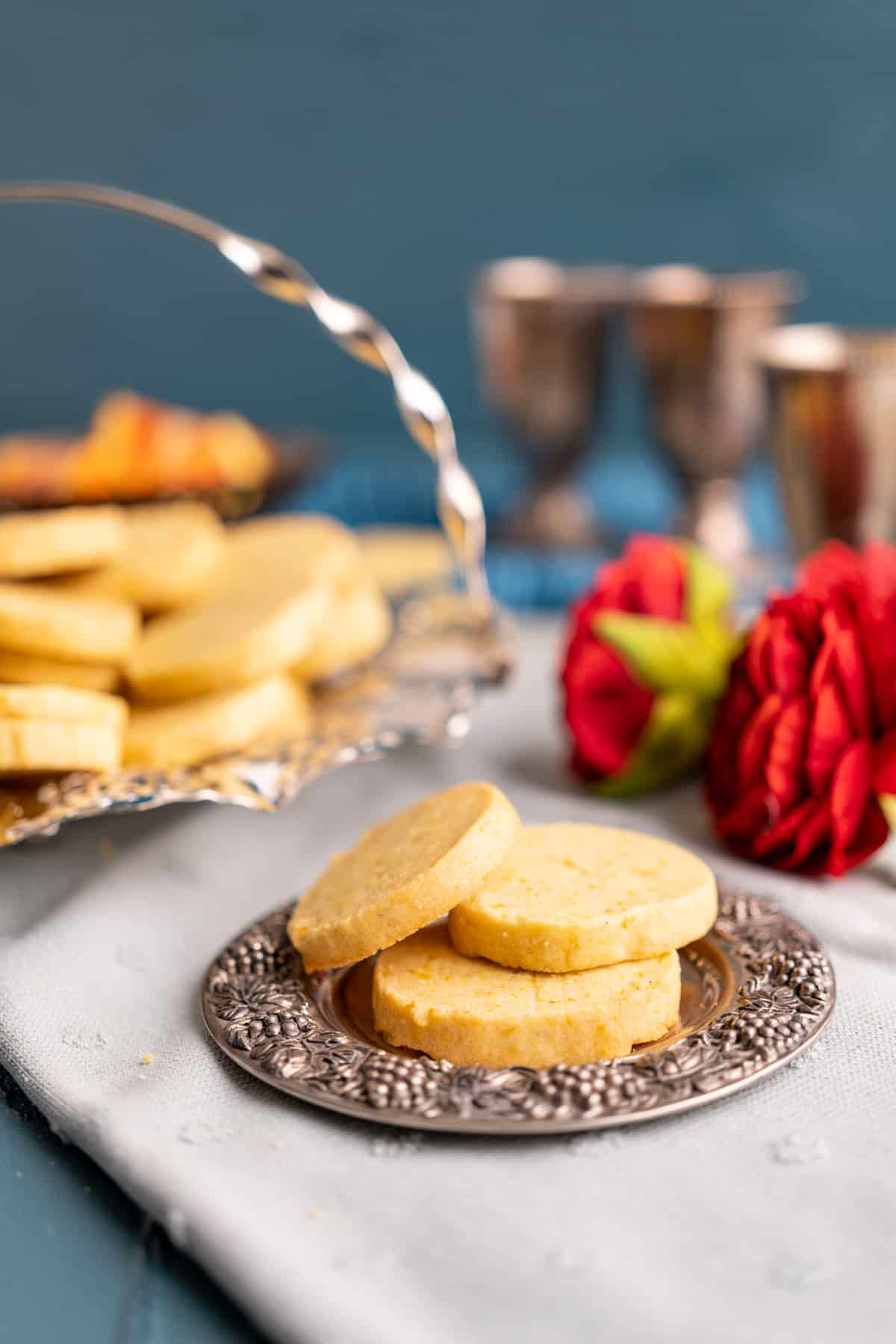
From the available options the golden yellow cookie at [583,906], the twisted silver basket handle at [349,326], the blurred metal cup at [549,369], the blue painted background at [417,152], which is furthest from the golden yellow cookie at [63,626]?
the blue painted background at [417,152]

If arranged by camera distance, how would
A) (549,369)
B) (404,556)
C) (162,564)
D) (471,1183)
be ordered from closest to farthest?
(471,1183)
(162,564)
(404,556)
(549,369)

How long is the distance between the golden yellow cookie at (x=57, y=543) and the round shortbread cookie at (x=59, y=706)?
0.12 meters

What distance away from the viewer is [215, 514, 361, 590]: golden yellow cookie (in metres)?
1.13

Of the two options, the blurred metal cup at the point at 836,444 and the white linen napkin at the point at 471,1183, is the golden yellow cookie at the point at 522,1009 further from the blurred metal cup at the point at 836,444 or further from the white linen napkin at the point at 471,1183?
the blurred metal cup at the point at 836,444

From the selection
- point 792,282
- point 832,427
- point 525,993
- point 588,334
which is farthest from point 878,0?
point 525,993

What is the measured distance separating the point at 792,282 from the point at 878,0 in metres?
0.43

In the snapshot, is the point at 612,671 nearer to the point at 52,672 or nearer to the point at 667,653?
the point at 667,653

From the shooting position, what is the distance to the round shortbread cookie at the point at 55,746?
85 centimetres

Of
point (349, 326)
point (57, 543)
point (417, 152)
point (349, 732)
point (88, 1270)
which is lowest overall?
point (88, 1270)

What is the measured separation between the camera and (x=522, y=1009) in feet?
2.14

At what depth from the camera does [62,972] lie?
31.6 inches

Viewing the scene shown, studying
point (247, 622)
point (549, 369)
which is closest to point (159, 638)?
point (247, 622)

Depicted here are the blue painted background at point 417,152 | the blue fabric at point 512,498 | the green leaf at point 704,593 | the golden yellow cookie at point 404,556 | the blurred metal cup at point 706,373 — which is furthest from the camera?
Result: the blue painted background at point 417,152

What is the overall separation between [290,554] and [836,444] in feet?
1.75
